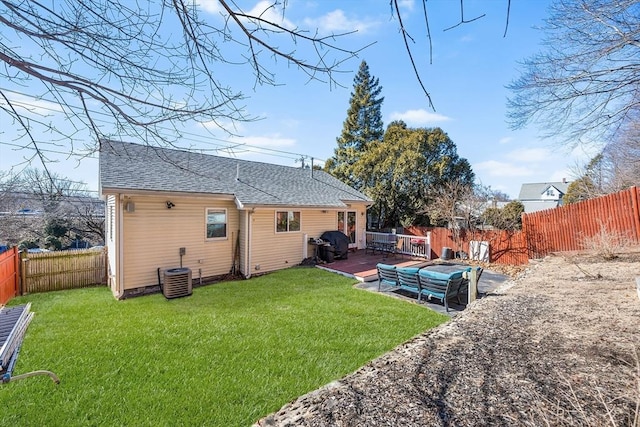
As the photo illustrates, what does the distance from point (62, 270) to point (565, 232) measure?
18.6 metres

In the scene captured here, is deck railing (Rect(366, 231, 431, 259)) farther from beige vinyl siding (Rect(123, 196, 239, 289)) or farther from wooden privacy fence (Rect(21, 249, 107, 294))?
wooden privacy fence (Rect(21, 249, 107, 294))

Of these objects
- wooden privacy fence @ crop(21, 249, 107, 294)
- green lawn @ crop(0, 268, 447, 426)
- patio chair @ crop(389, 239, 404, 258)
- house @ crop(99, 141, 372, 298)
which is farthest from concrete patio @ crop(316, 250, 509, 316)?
wooden privacy fence @ crop(21, 249, 107, 294)

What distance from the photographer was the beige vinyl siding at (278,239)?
11203mm

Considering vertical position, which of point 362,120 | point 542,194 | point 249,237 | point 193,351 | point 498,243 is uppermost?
point 362,120

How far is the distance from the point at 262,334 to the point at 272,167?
38.7 feet

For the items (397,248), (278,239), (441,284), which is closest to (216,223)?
(278,239)

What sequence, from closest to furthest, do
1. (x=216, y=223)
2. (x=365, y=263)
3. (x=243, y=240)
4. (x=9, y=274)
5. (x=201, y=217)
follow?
(x=9, y=274), (x=201, y=217), (x=216, y=223), (x=243, y=240), (x=365, y=263)

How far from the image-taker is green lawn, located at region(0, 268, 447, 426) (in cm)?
342

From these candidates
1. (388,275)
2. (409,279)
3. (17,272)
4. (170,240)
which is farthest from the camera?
(170,240)

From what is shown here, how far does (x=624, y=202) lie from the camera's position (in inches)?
416

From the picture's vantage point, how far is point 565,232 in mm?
11805

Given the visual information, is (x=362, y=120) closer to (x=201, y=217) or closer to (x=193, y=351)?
(x=201, y=217)

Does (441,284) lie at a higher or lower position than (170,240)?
lower

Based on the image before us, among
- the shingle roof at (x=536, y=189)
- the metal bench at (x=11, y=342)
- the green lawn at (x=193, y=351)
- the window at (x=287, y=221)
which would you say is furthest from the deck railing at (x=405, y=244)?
the shingle roof at (x=536, y=189)
